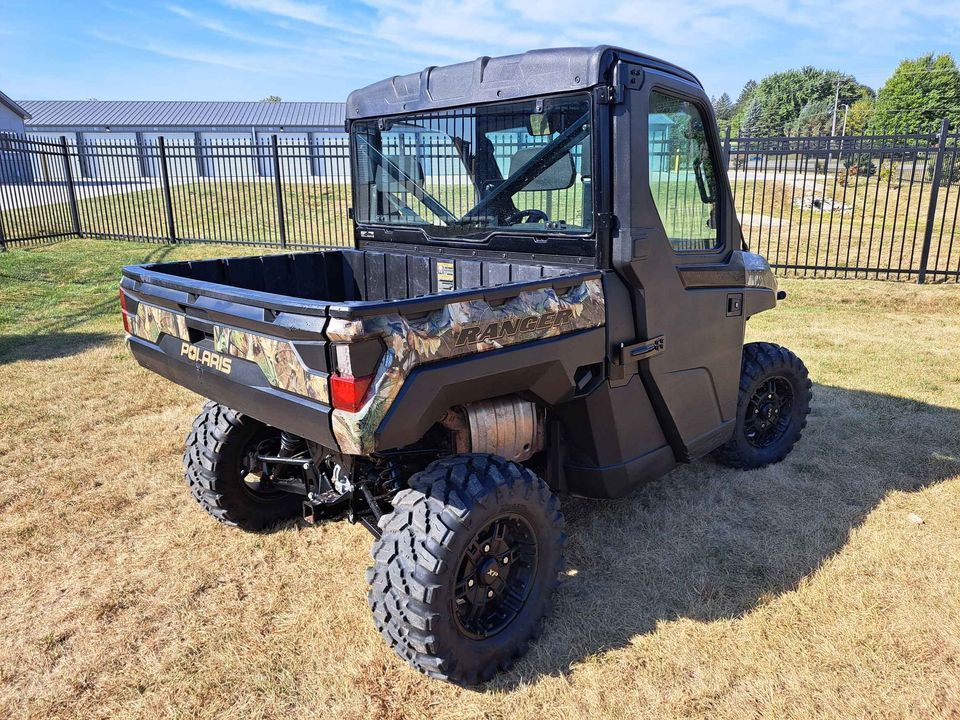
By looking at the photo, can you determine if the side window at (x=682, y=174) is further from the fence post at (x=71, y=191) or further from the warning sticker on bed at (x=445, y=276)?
the fence post at (x=71, y=191)

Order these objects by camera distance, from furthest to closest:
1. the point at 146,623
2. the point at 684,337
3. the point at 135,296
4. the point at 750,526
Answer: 1. the point at 750,526
2. the point at 684,337
3. the point at 135,296
4. the point at 146,623

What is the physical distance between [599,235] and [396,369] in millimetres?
1189

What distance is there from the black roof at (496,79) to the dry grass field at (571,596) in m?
2.16

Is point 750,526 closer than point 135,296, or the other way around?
point 135,296

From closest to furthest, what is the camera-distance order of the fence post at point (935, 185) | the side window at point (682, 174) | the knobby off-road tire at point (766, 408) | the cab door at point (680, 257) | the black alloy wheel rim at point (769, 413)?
the cab door at point (680, 257) → the side window at point (682, 174) → the knobby off-road tire at point (766, 408) → the black alloy wheel rim at point (769, 413) → the fence post at point (935, 185)

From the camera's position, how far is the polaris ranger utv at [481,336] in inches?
91.2

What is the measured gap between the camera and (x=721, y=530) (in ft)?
11.7

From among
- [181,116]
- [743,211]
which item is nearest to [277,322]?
[743,211]

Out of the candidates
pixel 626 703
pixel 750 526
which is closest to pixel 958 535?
pixel 750 526

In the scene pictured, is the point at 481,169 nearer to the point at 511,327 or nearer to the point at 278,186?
the point at 511,327

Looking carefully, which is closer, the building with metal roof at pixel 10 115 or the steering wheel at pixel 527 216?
the steering wheel at pixel 527 216

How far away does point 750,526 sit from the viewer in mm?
3607

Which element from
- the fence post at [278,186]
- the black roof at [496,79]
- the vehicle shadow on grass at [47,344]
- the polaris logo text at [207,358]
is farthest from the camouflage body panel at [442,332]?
the fence post at [278,186]

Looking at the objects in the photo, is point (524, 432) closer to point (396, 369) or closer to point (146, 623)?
point (396, 369)
